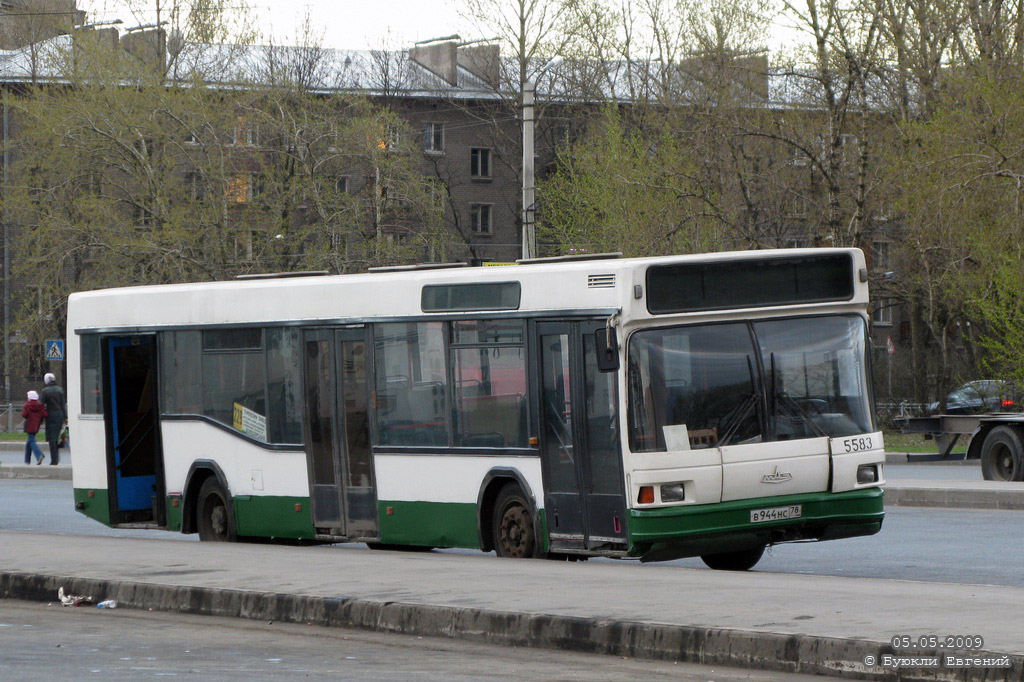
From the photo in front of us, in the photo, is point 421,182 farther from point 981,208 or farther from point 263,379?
point 263,379

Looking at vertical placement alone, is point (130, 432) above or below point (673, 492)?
above

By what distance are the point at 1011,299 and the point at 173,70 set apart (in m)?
27.9

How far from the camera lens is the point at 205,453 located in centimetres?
1656

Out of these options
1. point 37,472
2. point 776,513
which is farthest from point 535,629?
point 37,472

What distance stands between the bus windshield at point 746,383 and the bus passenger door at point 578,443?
34 cm

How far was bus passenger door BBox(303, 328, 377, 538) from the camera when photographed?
1487cm

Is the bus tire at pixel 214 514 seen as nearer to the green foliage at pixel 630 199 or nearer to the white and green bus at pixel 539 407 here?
the white and green bus at pixel 539 407

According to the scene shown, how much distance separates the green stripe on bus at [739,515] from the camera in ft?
40.1

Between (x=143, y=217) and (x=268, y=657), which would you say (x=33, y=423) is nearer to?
(x=143, y=217)

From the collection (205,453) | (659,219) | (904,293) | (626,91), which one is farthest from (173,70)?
(205,453)

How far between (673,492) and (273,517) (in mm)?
4847

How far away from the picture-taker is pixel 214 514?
658 inches

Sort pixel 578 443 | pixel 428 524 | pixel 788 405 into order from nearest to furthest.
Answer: pixel 788 405 → pixel 578 443 → pixel 428 524

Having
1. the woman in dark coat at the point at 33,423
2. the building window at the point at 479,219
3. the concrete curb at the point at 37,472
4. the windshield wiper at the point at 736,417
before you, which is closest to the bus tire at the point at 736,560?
the windshield wiper at the point at 736,417
